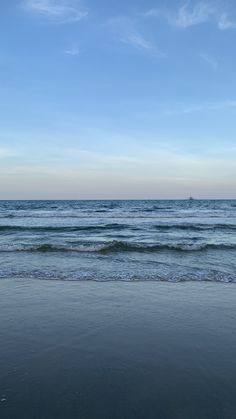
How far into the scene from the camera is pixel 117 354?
4691 mm

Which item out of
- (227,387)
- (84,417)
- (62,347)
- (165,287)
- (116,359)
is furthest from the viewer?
(165,287)

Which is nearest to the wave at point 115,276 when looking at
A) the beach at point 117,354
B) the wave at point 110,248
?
the beach at point 117,354

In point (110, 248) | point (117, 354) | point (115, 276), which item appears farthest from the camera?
point (110, 248)

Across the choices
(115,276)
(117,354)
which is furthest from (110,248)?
(117,354)

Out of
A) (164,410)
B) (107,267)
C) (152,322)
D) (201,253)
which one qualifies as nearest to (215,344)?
(152,322)

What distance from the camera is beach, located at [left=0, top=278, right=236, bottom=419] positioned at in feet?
11.5

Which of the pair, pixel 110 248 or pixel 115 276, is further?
pixel 110 248

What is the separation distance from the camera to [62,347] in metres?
4.93

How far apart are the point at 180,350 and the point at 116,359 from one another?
2.82 feet

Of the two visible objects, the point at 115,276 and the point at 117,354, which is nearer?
the point at 117,354

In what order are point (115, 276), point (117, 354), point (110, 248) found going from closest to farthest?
point (117, 354)
point (115, 276)
point (110, 248)

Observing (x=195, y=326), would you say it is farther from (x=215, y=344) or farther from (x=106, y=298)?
(x=106, y=298)

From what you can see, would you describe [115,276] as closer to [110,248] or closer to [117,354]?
[117,354]

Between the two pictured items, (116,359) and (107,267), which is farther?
(107,267)
